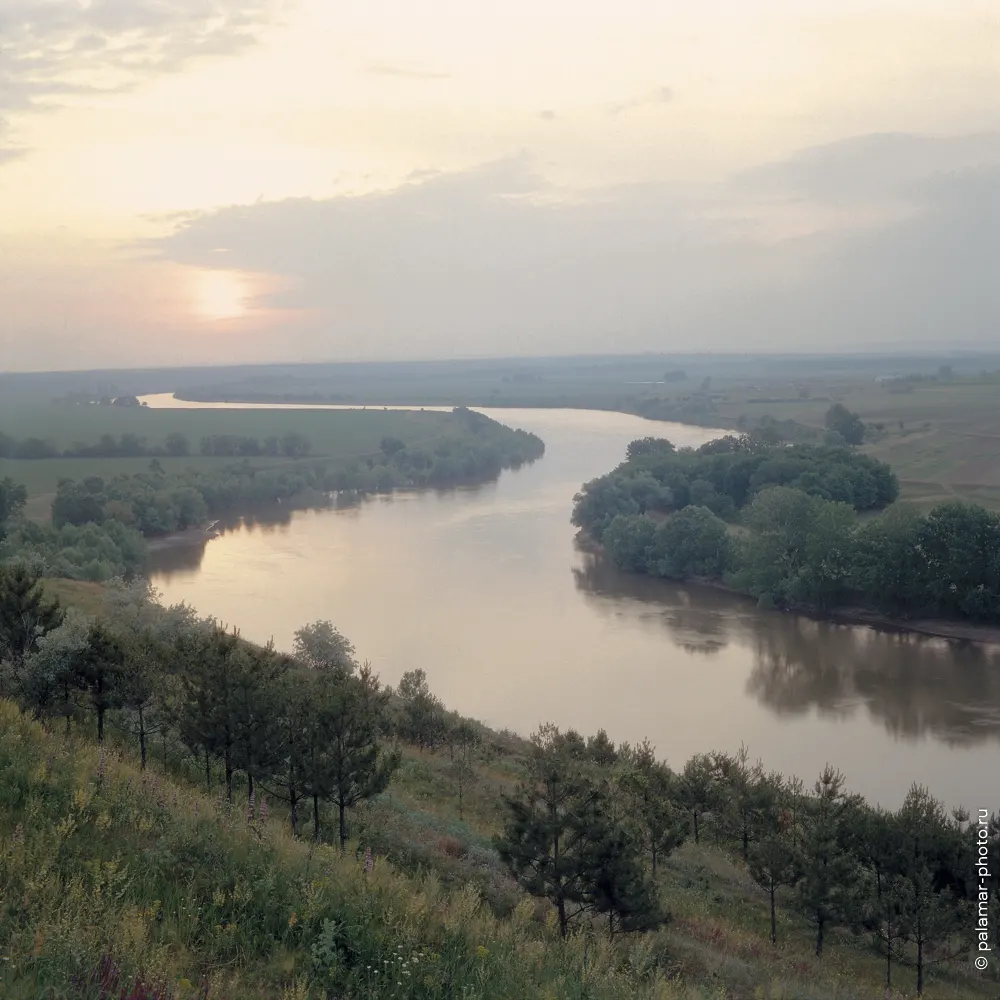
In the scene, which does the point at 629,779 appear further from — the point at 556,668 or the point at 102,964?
the point at 556,668

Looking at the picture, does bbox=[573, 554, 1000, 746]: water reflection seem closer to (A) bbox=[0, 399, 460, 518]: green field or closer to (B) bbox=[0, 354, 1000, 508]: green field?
(B) bbox=[0, 354, 1000, 508]: green field

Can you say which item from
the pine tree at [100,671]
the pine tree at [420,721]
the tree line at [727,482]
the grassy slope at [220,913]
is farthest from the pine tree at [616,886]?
the tree line at [727,482]

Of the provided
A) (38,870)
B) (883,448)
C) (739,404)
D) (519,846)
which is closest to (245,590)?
(519,846)

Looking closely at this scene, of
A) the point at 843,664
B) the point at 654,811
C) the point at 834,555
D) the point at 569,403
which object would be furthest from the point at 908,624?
the point at 569,403

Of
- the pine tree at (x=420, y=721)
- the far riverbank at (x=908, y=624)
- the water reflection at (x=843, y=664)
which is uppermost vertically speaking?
the pine tree at (x=420, y=721)

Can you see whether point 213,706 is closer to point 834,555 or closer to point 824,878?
point 824,878

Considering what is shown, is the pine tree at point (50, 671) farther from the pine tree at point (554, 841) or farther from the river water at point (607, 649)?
the river water at point (607, 649)
